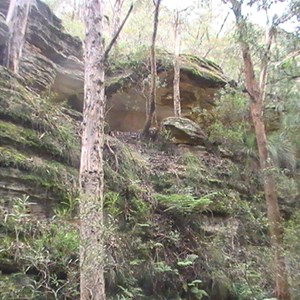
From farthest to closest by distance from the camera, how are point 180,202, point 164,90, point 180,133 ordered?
1. point 164,90
2. point 180,133
3. point 180,202

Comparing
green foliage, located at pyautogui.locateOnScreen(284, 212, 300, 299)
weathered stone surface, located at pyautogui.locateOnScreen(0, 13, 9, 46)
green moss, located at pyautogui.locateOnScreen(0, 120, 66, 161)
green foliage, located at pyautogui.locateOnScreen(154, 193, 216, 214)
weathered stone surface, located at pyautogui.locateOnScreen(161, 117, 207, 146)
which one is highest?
weathered stone surface, located at pyautogui.locateOnScreen(0, 13, 9, 46)

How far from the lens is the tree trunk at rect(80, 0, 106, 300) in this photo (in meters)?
4.43

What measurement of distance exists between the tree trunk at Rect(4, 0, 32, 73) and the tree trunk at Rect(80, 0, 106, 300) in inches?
123

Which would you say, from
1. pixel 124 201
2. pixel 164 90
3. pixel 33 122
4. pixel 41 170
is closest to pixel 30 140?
pixel 33 122

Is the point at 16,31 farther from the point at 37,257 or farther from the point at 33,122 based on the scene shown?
the point at 37,257

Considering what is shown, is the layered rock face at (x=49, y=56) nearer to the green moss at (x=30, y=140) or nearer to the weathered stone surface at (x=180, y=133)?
the weathered stone surface at (x=180, y=133)

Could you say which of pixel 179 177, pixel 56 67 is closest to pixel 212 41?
pixel 56 67

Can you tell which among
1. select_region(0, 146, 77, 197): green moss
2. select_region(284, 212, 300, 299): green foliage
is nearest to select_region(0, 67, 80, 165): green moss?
select_region(0, 146, 77, 197): green moss

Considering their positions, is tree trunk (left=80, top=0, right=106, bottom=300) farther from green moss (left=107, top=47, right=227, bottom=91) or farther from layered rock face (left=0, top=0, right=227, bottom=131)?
green moss (left=107, top=47, right=227, bottom=91)

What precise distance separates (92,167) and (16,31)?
482 centimetres

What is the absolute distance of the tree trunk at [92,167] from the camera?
443cm

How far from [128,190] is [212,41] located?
561 inches

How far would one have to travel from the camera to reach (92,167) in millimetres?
5070

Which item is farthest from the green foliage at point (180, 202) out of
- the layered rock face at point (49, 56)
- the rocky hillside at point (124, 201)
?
the layered rock face at point (49, 56)
